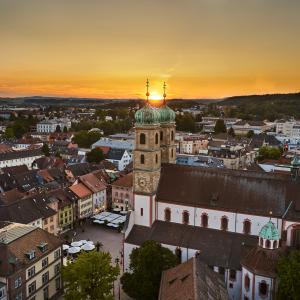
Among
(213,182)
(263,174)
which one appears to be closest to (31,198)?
(213,182)

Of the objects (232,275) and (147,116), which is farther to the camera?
(147,116)

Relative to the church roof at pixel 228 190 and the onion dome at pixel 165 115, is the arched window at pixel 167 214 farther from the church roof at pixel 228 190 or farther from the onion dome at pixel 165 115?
the onion dome at pixel 165 115

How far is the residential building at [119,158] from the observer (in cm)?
12143

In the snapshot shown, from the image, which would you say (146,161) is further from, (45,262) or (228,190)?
(45,262)

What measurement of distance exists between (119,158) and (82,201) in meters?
46.0

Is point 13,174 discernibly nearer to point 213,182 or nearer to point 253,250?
point 213,182

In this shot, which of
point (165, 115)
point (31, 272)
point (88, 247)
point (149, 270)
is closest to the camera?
point (149, 270)

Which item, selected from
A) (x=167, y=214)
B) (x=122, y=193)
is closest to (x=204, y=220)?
(x=167, y=214)

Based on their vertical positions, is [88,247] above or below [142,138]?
below

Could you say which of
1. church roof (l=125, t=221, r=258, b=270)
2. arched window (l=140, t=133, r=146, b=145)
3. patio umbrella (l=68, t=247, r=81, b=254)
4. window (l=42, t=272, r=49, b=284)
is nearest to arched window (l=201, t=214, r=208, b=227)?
church roof (l=125, t=221, r=258, b=270)

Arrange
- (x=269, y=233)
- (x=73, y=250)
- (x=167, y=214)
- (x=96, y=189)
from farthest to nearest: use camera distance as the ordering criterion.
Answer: (x=96, y=189) → (x=73, y=250) → (x=167, y=214) → (x=269, y=233)

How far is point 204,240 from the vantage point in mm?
48000

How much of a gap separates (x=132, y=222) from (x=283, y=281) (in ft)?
73.1

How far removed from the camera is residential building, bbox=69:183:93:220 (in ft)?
249
